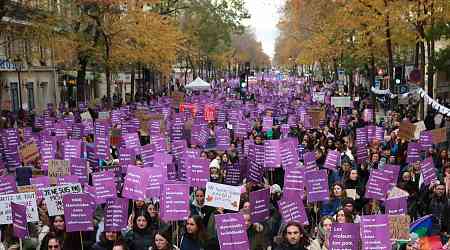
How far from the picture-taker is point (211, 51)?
65.8m

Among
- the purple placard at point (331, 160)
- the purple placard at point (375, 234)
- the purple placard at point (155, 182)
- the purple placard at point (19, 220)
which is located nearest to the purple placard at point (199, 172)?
the purple placard at point (155, 182)

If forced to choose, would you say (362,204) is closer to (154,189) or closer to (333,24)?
(154,189)

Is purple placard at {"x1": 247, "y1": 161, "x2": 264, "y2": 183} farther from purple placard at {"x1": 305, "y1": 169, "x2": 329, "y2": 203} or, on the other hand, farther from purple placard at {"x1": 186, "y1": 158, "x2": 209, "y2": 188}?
purple placard at {"x1": 305, "y1": 169, "x2": 329, "y2": 203}

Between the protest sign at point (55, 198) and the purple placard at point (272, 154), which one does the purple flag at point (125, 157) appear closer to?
the purple placard at point (272, 154)

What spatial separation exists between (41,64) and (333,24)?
22.5m

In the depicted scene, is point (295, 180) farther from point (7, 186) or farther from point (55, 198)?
point (7, 186)

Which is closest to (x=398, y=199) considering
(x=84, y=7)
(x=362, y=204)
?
(x=362, y=204)

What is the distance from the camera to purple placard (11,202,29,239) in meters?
9.00

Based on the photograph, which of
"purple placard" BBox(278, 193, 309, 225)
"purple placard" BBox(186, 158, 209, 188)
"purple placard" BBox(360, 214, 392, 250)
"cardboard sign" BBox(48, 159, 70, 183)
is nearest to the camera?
"purple placard" BBox(360, 214, 392, 250)

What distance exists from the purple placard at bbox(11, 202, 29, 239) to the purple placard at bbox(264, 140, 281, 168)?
6358mm

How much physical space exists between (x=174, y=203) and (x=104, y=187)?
181 cm

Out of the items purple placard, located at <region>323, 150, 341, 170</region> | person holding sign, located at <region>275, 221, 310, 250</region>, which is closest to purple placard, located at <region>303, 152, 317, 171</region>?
purple placard, located at <region>323, 150, 341, 170</region>

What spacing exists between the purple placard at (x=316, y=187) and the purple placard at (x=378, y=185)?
0.82 metres

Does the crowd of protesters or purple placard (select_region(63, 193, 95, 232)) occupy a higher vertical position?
purple placard (select_region(63, 193, 95, 232))
